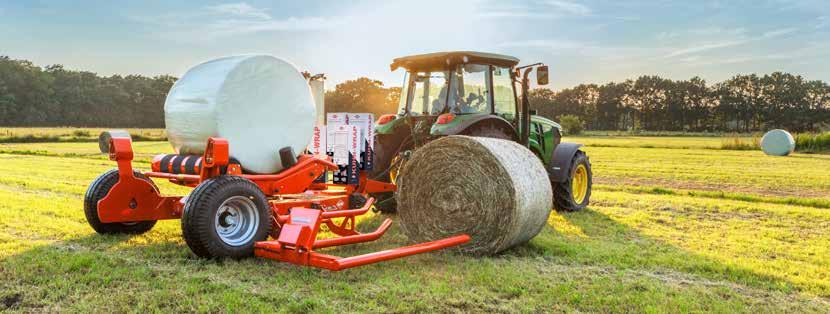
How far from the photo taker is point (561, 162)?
8.98m

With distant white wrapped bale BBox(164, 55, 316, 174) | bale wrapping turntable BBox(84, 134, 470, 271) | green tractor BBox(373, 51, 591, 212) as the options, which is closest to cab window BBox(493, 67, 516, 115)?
green tractor BBox(373, 51, 591, 212)

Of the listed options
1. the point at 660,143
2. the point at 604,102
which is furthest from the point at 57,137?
the point at 604,102

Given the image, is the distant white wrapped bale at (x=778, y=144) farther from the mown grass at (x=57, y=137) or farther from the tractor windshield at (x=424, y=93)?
the mown grass at (x=57, y=137)

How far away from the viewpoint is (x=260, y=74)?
20.8 ft

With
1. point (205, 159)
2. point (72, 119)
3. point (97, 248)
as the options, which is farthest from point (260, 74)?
point (72, 119)

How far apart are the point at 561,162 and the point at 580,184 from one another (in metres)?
0.95

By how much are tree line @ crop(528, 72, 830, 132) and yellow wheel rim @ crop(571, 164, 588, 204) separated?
7677 centimetres

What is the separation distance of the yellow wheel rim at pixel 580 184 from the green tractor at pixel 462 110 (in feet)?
1.55

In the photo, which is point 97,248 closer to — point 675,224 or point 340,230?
point 340,230

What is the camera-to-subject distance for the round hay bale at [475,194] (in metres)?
5.73

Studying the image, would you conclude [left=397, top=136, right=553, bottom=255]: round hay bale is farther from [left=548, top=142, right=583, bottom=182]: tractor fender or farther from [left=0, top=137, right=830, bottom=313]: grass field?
[left=548, top=142, right=583, bottom=182]: tractor fender

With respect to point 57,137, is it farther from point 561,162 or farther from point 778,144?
point 778,144

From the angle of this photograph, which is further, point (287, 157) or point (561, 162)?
point (561, 162)

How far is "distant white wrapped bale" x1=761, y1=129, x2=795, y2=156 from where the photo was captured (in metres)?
26.9
